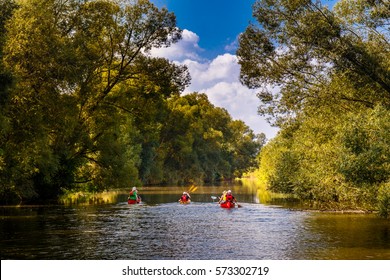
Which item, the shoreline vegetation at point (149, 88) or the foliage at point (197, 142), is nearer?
the shoreline vegetation at point (149, 88)

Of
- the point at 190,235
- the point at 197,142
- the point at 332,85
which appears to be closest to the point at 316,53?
the point at 332,85

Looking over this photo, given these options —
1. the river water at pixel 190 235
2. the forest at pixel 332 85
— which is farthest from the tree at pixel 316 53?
the river water at pixel 190 235

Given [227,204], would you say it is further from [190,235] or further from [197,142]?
[197,142]

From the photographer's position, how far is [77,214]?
117 feet

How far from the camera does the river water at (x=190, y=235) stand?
19797 millimetres

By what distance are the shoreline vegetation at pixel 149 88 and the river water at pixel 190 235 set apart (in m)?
2.79

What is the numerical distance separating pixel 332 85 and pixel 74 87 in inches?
632

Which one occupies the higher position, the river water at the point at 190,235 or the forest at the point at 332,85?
the forest at the point at 332,85

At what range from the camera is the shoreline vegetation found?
2914 cm

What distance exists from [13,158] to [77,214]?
5833 millimetres

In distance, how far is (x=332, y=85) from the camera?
3353 centimetres

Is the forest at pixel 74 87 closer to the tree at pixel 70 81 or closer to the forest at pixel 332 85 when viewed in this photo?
the tree at pixel 70 81

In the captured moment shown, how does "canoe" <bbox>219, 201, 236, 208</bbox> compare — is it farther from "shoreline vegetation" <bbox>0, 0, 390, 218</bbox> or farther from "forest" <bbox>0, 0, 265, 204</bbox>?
"forest" <bbox>0, 0, 265, 204</bbox>
